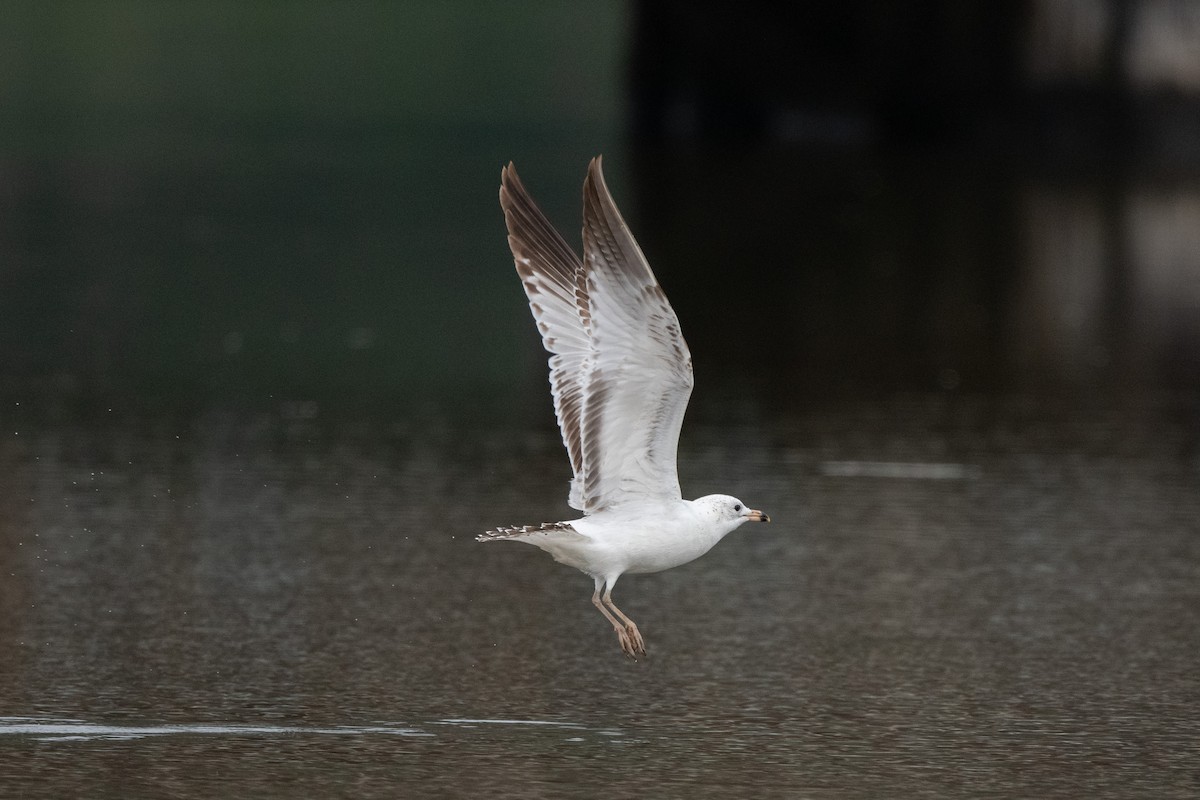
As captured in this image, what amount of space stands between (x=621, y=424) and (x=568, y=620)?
1090mm

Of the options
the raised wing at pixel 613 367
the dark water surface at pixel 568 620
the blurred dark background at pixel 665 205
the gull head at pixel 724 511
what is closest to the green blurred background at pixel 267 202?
the blurred dark background at pixel 665 205

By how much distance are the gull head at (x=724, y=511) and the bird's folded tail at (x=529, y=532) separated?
39cm

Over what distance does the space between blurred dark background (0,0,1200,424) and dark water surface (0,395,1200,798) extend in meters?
1.54

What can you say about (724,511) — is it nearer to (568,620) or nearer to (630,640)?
(630,640)

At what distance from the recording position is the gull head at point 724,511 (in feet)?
23.4

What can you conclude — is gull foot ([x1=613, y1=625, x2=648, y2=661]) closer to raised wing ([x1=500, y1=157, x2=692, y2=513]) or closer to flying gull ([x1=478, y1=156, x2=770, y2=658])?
flying gull ([x1=478, y1=156, x2=770, y2=658])

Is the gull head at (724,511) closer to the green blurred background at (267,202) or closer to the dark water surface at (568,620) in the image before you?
the dark water surface at (568,620)

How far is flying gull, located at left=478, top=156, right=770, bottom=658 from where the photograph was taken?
690 cm

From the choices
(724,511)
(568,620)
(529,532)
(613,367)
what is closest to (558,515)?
(568,620)

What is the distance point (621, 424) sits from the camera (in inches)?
279

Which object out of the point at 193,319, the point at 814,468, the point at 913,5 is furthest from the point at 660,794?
the point at 913,5

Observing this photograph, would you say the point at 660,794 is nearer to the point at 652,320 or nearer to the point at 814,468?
the point at 652,320

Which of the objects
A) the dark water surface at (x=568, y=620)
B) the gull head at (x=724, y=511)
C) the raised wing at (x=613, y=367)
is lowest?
the dark water surface at (x=568, y=620)

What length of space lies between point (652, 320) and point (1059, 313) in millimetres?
9824
